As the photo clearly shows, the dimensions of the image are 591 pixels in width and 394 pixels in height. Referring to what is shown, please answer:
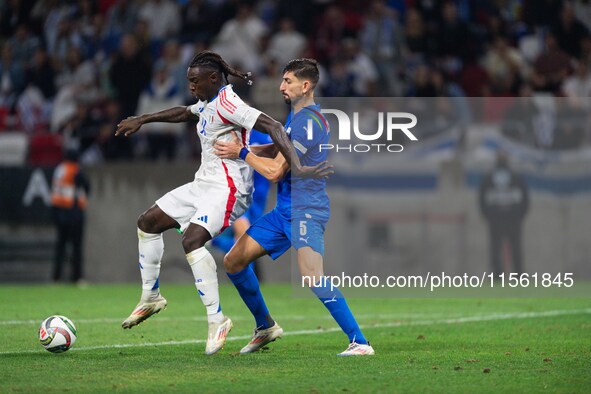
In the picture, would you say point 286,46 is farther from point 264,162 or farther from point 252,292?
point 264,162

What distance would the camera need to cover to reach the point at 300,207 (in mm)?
8328

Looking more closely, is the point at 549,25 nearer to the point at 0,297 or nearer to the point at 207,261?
the point at 0,297

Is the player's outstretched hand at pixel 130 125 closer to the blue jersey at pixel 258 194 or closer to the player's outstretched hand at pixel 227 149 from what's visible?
the player's outstretched hand at pixel 227 149

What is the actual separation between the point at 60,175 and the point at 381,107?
5248mm

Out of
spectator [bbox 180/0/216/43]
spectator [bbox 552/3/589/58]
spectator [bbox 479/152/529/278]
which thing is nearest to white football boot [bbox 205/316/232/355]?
spectator [bbox 479/152/529/278]

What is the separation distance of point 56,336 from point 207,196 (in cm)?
158

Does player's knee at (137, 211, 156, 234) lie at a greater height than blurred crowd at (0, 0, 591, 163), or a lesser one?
lesser

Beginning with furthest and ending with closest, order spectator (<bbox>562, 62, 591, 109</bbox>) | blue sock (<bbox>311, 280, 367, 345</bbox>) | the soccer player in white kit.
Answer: spectator (<bbox>562, 62, 591, 109</bbox>), the soccer player in white kit, blue sock (<bbox>311, 280, 367, 345</bbox>)

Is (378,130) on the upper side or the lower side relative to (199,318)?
upper

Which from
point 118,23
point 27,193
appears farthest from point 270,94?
point 27,193

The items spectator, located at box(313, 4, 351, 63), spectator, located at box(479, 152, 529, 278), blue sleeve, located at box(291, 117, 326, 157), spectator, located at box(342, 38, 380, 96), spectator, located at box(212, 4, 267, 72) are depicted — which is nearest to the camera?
blue sleeve, located at box(291, 117, 326, 157)

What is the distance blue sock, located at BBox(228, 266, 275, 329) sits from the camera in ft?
28.4

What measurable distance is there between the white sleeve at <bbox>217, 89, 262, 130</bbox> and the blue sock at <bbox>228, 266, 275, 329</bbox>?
3.80 feet

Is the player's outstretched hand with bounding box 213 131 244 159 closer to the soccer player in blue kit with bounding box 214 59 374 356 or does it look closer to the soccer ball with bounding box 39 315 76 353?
the soccer player in blue kit with bounding box 214 59 374 356
